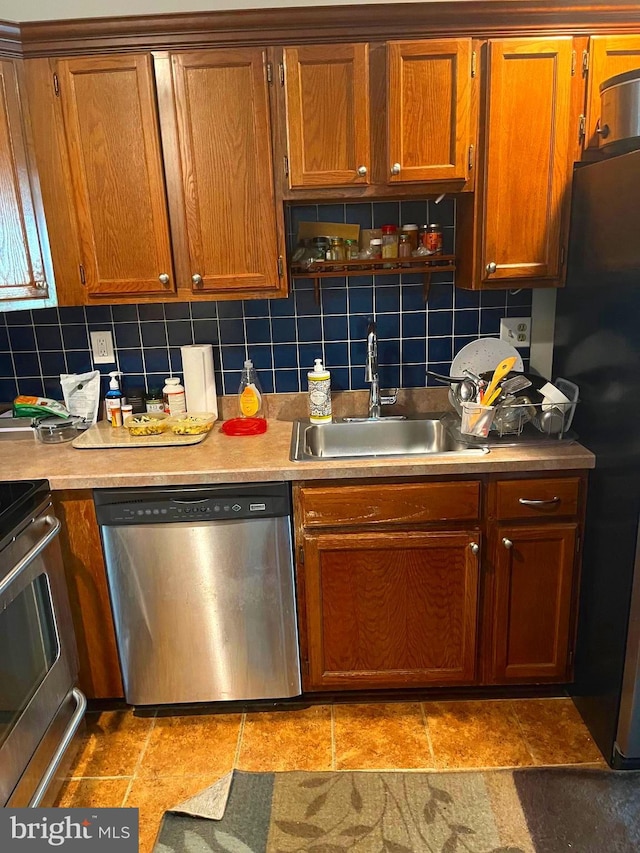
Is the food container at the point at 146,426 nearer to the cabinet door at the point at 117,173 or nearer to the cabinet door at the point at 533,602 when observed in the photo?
the cabinet door at the point at 117,173

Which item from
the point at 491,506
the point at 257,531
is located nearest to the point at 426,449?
the point at 491,506

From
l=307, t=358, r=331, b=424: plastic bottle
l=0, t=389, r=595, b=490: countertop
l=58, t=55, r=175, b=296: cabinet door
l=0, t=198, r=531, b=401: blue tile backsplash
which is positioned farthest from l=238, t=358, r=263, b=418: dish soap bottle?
l=58, t=55, r=175, b=296: cabinet door

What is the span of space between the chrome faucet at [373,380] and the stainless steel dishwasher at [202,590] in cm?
59

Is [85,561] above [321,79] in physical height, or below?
below

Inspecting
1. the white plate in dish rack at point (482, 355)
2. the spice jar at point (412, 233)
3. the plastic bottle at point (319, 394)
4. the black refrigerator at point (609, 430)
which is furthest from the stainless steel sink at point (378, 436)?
the spice jar at point (412, 233)

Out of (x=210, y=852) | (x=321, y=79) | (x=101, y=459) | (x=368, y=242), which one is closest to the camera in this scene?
(x=210, y=852)

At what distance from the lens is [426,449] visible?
2.33m

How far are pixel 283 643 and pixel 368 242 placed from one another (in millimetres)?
1387

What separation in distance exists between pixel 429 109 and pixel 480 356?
87cm

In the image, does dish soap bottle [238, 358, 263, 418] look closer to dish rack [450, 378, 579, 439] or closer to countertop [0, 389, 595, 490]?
countertop [0, 389, 595, 490]

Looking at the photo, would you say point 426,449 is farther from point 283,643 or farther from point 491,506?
point 283,643

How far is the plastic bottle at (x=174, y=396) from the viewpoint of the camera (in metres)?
2.28

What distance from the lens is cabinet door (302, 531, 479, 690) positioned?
76.5 inches

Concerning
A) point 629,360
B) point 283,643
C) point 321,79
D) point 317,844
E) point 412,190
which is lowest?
point 317,844
